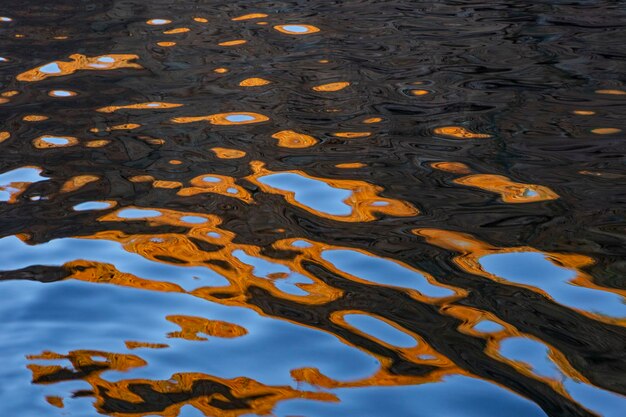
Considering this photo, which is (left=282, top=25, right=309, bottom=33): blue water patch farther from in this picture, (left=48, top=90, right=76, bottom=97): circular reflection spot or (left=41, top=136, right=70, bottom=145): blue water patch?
(left=41, top=136, right=70, bottom=145): blue water patch

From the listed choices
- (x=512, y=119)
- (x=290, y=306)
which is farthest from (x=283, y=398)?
(x=512, y=119)

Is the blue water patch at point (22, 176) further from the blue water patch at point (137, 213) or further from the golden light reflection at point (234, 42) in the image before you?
the golden light reflection at point (234, 42)

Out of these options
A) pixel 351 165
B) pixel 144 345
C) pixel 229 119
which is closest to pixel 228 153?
pixel 229 119

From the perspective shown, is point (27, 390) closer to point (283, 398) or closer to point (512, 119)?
point (283, 398)

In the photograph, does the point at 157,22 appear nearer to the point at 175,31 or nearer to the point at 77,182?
the point at 175,31

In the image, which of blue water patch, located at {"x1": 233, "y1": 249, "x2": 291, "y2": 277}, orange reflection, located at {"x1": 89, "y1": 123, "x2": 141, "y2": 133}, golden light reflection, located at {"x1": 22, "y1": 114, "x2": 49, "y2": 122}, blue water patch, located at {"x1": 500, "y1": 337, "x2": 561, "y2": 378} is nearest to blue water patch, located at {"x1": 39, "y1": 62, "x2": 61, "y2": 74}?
golden light reflection, located at {"x1": 22, "y1": 114, "x2": 49, "y2": 122}

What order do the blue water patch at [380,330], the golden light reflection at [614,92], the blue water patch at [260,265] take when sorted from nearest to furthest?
the blue water patch at [380,330] → the blue water patch at [260,265] → the golden light reflection at [614,92]

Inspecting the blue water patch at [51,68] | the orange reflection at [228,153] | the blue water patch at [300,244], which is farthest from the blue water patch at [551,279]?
the blue water patch at [51,68]
